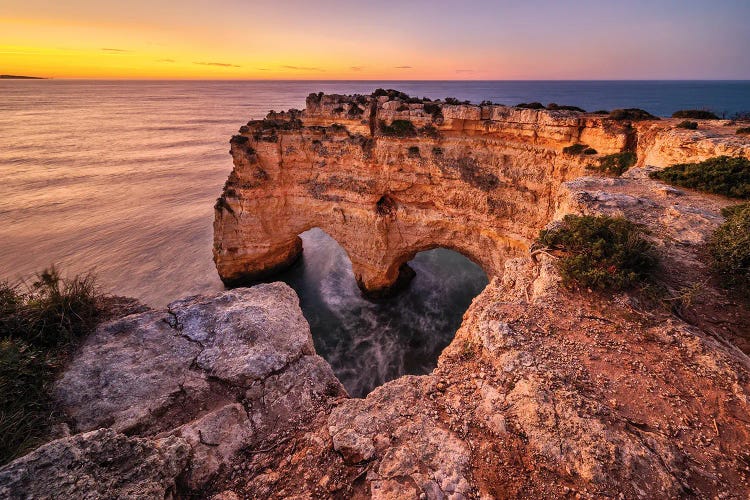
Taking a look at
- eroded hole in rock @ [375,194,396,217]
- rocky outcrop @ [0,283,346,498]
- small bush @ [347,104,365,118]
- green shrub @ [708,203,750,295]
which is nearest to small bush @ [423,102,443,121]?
small bush @ [347,104,365,118]

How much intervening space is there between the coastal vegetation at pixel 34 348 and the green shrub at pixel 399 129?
13.6m

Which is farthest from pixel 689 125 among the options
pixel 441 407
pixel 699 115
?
pixel 441 407

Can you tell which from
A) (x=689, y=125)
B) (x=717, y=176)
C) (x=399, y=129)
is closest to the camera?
(x=717, y=176)

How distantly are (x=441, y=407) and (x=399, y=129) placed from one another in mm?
14298

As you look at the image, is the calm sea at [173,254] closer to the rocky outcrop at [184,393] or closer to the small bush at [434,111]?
the small bush at [434,111]

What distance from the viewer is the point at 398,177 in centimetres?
1614

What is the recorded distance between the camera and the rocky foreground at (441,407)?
2.70 meters

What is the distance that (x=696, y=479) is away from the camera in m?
2.68

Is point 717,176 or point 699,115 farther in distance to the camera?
point 699,115

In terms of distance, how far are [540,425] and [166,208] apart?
1203 inches

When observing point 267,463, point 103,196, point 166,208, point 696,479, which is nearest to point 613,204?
point 696,479

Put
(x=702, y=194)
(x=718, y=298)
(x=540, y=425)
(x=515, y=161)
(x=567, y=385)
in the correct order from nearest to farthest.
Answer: (x=540, y=425), (x=567, y=385), (x=718, y=298), (x=702, y=194), (x=515, y=161)

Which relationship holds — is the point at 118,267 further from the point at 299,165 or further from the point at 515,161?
the point at 515,161

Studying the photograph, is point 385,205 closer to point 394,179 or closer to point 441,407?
point 394,179
